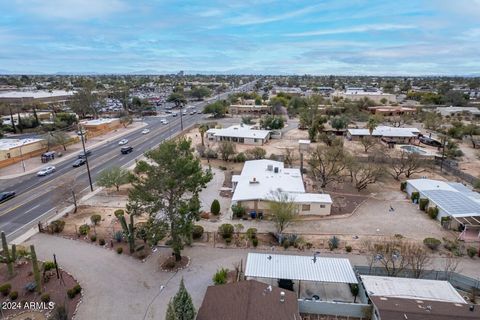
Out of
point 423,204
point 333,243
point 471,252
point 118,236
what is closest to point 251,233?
point 333,243

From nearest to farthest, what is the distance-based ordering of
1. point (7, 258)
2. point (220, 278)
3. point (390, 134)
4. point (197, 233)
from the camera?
point (220, 278) < point (7, 258) < point (197, 233) < point (390, 134)

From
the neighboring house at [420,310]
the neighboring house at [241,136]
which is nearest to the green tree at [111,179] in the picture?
the neighboring house at [420,310]

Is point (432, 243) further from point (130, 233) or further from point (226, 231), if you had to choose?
point (130, 233)

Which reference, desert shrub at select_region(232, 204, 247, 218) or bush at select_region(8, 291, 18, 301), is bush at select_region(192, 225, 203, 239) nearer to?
desert shrub at select_region(232, 204, 247, 218)

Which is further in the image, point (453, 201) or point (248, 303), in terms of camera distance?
point (453, 201)

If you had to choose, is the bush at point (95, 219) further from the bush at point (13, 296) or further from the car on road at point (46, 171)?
the car on road at point (46, 171)

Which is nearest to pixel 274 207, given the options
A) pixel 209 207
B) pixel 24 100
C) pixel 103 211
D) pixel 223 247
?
pixel 223 247

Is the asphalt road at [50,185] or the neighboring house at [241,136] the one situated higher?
the neighboring house at [241,136]
